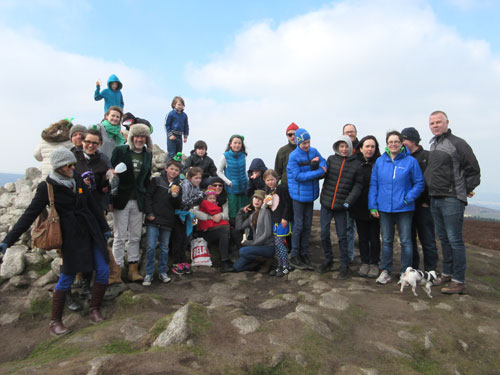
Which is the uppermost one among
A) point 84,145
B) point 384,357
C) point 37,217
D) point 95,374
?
point 84,145

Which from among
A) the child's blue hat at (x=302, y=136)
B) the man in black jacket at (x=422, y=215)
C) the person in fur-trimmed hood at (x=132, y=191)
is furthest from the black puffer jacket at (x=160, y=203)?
the man in black jacket at (x=422, y=215)

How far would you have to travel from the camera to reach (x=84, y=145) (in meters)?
6.71

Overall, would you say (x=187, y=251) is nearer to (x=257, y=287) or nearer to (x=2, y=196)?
(x=257, y=287)

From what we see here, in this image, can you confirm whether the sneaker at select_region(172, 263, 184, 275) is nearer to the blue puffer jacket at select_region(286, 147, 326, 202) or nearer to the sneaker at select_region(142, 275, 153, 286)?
the sneaker at select_region(142, 275, 153, 286)

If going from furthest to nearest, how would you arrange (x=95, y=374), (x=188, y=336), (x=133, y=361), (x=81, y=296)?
(x=81, y=296)
(x=188, y=336)
(x=133, y=361)
(x=95, y=374)

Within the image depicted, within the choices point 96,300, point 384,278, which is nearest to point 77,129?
point 96,300

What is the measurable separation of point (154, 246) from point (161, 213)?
807 millimetres

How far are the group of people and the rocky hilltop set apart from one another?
615 millimetres

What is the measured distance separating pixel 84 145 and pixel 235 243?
5050 millimetres

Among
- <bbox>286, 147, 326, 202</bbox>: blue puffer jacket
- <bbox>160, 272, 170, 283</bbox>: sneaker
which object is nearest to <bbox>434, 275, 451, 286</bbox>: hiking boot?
<bbox>286, 147, 326, 202</bbox>: blue puffer jacket

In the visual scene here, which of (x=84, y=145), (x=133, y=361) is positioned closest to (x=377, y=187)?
(x=133, y=361)

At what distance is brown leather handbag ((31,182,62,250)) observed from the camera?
496 cm

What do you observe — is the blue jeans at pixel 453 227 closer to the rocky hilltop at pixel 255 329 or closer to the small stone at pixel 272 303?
the rocky hilltop at pixel 255 329

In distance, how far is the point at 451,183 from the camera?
641 cm
